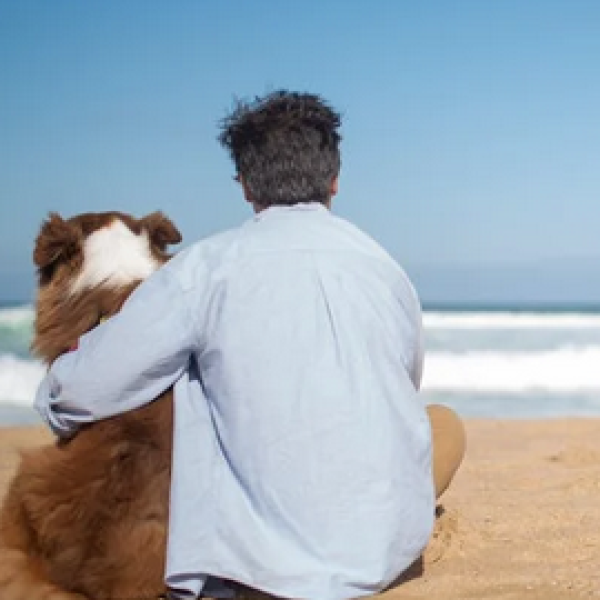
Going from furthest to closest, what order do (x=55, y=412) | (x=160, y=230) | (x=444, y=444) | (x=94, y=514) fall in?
(x=444, y=444)
(x=160, y=230)
(x=55, y=412)
(x=94, y=514)

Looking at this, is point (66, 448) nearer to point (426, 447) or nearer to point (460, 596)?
point (426, 447)

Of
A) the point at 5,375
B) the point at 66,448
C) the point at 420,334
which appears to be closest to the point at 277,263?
the point at 420,334

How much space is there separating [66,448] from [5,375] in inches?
580

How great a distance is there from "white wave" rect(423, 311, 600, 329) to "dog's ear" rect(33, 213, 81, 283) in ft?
91.1

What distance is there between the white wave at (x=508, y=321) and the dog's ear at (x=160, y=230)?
27543 mm

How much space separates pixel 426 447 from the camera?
339 centimetres

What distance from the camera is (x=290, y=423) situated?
3133 millimetres

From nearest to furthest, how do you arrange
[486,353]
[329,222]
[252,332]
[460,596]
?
[252,332] → [329,222] → [460,596] → [486,353]

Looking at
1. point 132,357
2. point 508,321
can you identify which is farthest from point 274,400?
point 508,321

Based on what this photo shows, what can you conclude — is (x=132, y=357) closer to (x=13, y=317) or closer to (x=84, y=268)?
(x=84, y=268)

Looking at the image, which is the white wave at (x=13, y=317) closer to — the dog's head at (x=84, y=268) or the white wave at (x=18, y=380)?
the white wave at (x=18, y=380)

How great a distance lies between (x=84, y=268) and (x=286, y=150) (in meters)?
1.04

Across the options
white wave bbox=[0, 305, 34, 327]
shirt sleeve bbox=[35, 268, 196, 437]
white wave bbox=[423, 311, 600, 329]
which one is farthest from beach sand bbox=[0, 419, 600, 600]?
white wave bbox=[423, 311, 600, 329]

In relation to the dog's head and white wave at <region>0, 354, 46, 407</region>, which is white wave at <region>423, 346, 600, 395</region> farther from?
the dog's head
